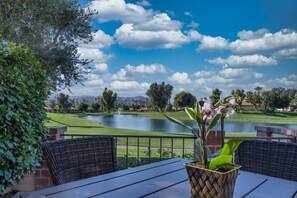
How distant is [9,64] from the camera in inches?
77.4

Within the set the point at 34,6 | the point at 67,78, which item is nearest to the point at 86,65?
the point at 67,78

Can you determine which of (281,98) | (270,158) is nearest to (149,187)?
(270,158)

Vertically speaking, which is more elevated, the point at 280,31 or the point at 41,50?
the point at 280,31

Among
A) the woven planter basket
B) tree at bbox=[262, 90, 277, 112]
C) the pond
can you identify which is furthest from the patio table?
the pond

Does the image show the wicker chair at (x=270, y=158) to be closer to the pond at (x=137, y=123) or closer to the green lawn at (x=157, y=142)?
the green lawn at (x=157, y=142)

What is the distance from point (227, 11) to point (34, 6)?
6.50 metres

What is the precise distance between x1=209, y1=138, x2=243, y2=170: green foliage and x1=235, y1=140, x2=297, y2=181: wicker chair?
2.64 ft

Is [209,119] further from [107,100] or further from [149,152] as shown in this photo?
[107,100]

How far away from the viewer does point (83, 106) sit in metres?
13.4

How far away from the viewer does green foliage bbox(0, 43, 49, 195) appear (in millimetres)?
1716

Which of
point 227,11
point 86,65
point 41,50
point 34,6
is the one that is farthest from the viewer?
point 227,11

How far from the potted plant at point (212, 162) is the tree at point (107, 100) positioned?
42.7 feet

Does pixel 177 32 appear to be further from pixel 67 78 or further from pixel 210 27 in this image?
pixel 67 78

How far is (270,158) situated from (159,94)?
10.6 m
